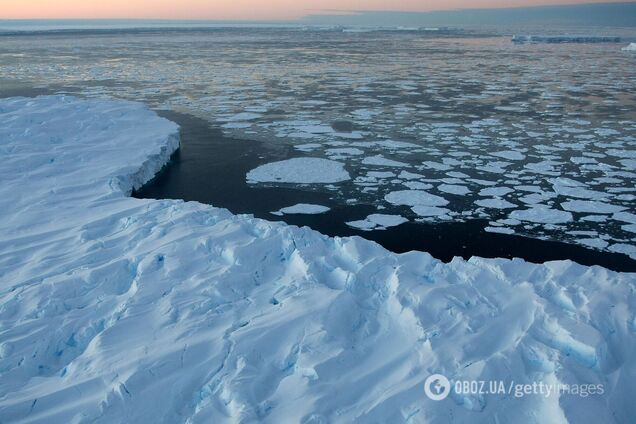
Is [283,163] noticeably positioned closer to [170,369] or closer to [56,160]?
[56,160]

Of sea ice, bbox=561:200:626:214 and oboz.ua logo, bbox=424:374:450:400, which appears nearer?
oboz.ua logo, bbox=424:374:450:400

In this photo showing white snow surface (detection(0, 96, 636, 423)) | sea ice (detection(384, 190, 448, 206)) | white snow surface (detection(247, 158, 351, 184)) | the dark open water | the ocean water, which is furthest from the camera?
white snow surface (detection(247, 158, 351, 184))

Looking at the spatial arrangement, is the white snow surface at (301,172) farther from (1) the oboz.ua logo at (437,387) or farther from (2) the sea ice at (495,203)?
(1) the oboz.ua logo at (437,387)

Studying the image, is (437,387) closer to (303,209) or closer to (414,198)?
(303,209)

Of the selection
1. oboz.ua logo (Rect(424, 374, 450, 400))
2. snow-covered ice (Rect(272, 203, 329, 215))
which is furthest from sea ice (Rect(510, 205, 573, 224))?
oboz.ua logo (Rect(424, 374, 450, 400))

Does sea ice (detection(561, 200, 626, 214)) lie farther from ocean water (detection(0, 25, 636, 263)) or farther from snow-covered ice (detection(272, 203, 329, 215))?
snow-covered ice (detection(272, 203, 329, 215))

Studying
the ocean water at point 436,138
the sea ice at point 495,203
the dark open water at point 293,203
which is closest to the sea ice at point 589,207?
the ocean water at point 436,138
